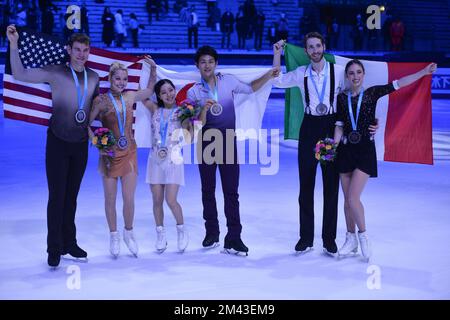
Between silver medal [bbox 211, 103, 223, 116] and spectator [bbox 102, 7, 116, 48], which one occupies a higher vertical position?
spectator [bbox 102, 7, 116, 48]

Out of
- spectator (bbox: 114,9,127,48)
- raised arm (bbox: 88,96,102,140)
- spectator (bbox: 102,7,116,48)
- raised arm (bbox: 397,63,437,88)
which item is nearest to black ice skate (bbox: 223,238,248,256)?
raised arm (bbox: 88,96,102,140)

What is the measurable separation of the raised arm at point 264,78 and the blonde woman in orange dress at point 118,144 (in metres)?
0.98

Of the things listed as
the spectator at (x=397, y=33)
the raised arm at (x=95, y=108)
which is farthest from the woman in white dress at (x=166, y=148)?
the spectator at (x=397, y=33)

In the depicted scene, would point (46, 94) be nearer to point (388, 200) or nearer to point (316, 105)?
point (316, 105)

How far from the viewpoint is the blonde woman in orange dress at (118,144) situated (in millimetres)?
5438

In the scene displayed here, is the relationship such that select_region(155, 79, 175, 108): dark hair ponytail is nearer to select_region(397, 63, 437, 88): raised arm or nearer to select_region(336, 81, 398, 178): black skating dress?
select_region(336, 81, 398, 178): black skating dress

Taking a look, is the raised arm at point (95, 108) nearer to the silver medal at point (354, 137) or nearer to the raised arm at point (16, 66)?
the raised arm at point (16, 66)

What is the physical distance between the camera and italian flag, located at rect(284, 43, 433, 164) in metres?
6.26

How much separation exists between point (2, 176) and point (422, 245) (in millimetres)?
5145

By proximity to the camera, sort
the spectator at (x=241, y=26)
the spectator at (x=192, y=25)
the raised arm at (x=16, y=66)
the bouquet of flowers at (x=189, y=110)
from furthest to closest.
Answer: the spectator at (x=241, y=26) → the spectator at (x=192, y=25) → the bouquet of flowers at (x=189, y=110) → the raised arm at (x=16, y=66)

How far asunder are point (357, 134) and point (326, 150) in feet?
0.94

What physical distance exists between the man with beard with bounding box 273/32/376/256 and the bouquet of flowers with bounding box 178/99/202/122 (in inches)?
30.8

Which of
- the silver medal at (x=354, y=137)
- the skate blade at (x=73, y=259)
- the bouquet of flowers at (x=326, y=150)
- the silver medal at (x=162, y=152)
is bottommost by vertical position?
the skate blade at (x=73, y=259)

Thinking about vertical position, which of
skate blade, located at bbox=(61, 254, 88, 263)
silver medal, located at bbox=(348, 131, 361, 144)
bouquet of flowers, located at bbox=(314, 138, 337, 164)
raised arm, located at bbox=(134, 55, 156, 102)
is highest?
raised arm, located at bbox=(134, 55, 156, 102)
